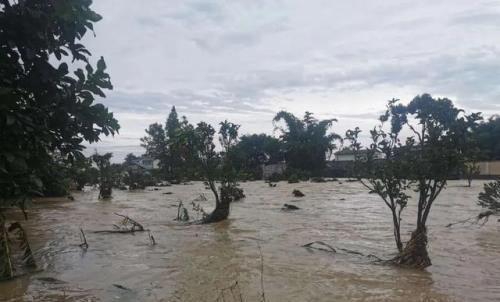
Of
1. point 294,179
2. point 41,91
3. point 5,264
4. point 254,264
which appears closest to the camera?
point 41,91

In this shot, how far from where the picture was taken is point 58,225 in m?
12.0

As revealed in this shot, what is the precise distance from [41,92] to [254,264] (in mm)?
4008

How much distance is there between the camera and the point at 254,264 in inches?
288

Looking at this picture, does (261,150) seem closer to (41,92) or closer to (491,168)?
(491,168)

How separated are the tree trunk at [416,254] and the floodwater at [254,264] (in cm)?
20

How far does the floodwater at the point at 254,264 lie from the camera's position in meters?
5.73

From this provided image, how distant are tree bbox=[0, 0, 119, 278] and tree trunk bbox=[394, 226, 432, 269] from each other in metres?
4.47

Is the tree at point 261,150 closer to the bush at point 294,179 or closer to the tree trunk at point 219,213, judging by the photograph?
the bush at point 294,179

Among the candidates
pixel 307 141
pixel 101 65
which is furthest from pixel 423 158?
pixel 307 141

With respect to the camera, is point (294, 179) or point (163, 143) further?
point (163, 143)

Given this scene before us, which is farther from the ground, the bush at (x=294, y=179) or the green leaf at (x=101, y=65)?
the green leaf at (x=101, y=65)

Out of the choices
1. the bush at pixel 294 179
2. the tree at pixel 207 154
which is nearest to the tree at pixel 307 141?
the bush at pixel 294 179

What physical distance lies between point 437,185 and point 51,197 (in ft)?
62.4

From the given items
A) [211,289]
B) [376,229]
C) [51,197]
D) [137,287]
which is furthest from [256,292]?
[51,197]
